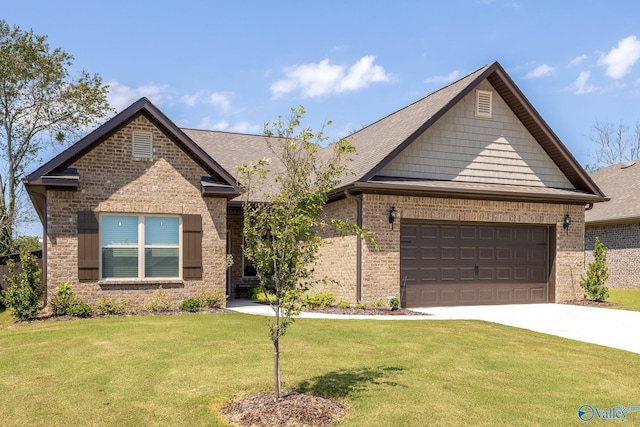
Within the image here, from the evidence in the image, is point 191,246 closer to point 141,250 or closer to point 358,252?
point 141,250

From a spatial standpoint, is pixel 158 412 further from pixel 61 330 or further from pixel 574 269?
pixel 574 269

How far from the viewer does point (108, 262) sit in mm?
13945

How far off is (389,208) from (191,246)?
5.44 metres

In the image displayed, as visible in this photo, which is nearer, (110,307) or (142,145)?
(110,307)

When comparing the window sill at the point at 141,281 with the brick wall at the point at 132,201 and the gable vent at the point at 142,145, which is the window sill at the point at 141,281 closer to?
the brick wall at the point at 132,201

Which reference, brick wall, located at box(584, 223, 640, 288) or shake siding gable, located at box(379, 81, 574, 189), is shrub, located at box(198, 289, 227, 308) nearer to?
shake siding gable, located at box(379, 81, 574, 189)

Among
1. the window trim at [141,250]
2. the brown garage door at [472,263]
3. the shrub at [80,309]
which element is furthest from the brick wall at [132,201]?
the brown garage door at [472,263]

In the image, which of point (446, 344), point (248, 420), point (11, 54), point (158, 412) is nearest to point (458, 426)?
point (248, 420)

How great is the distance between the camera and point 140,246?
1420cm

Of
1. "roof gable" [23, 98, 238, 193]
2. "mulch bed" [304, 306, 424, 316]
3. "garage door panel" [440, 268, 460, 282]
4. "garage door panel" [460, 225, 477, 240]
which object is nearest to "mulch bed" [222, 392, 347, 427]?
"mulch bed" [304, 306, 424, 316]

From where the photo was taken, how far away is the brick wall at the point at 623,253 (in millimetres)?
23469

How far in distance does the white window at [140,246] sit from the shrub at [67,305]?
860 mm

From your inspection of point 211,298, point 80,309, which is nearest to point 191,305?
point 211,298

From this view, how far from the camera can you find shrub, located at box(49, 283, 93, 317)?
13242mm
